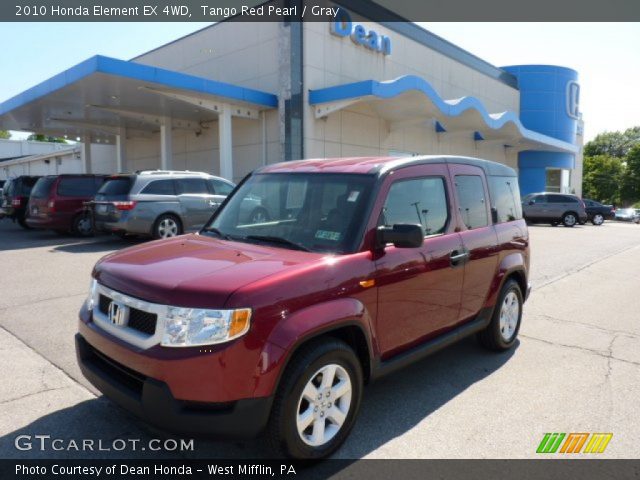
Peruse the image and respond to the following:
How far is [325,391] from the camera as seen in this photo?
9.43 ft

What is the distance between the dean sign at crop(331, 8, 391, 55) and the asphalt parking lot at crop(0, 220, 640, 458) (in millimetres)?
A: 15596

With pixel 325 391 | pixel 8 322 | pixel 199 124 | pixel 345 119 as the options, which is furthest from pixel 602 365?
pixel 199 124

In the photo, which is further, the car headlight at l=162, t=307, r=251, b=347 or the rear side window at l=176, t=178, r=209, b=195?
the rear side window at l=176, t=178, r=209, b=195

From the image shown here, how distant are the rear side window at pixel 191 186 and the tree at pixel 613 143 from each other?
109385 millimetres

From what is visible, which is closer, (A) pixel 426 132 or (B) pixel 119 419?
(B) pixel 119 419

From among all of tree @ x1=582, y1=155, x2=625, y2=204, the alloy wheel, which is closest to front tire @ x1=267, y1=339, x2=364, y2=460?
the alloy wheel

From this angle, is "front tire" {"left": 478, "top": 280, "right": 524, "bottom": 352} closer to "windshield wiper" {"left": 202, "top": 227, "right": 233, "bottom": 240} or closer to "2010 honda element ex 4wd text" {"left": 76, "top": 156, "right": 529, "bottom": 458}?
"2010 honda element ex 4wd text" {"left": 76, "top": 156, "right": 529, "bottom": 458}

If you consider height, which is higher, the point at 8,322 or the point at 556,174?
the point at 556,174

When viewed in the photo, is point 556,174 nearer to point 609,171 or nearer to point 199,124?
point 199,124

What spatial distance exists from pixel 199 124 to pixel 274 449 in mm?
20965

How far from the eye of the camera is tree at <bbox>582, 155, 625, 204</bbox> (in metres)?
79.9

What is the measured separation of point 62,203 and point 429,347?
11.9m

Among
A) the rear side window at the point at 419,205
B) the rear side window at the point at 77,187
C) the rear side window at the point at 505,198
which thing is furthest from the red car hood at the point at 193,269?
the rear side window at the point at 77,187

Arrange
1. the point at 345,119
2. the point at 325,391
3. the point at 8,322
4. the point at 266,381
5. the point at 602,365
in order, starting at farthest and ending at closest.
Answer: the point at 345,119 < the point at 8,322 < the point at 602,365 < the point at 325,391 < the point at 266,381
